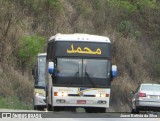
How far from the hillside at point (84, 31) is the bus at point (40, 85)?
7.43 feet

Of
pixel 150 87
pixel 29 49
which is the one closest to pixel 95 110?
pixel 150 87

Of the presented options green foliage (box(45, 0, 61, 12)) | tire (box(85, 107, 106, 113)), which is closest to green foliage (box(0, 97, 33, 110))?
tire (box(85, 107, 106, 113))

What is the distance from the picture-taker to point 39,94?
31344 mm

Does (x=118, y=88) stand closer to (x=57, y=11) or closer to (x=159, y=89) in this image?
(x=57, y=11)

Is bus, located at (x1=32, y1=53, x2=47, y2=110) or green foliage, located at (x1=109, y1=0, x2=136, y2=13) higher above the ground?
green foliage, located at (x1=109, y1=0, x2=136, y2=13)

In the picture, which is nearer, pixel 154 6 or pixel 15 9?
pixel 15 9

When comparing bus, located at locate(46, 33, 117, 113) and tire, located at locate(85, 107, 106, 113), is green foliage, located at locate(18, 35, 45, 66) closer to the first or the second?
bus, located at locate(46, 33, 117, 113)

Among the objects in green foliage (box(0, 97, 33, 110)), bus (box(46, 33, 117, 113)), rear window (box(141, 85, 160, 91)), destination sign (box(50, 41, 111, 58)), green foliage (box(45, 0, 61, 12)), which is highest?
green foliage (box(45, 0, 61, 12))

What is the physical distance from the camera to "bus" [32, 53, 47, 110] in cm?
3100

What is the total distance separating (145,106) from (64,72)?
18.9 feet

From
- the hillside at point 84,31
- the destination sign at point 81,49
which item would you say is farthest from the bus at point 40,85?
the destination sign at point 81,49

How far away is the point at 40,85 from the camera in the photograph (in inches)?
1248

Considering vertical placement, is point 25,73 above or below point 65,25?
below

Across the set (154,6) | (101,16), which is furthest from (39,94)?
(154,6)
